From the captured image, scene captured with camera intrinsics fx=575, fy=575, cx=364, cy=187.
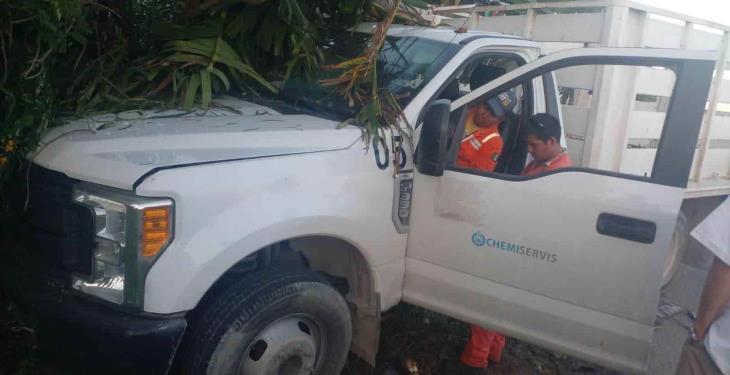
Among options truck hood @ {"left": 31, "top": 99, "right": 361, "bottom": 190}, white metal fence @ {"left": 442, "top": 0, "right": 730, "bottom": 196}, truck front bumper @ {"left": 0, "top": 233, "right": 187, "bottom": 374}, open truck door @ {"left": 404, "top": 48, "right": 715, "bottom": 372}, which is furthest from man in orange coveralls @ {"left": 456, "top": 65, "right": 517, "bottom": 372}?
truck front bumper @ {"left": 0, "top": 233, "right": 187, "bottom": 374}

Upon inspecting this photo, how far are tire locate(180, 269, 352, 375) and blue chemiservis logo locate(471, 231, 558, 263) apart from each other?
30.1 inches

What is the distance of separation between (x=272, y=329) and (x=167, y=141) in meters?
0.95

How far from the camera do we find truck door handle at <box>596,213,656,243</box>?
8.64 ft

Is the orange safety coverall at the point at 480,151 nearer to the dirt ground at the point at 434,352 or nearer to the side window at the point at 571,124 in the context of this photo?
the side window at the point at 571,124

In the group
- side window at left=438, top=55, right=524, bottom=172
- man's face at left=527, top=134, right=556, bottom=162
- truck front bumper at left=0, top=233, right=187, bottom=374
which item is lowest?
truck front bumper at left=0, top=233, right=187, bottom=374

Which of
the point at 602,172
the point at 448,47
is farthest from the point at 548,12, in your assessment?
the point at 602,172

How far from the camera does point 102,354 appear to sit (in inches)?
87.4

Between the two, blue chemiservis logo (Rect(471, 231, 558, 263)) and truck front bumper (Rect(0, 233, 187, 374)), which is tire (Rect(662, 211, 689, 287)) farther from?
truck front bumper (Rect(0, 233, 187, 374))

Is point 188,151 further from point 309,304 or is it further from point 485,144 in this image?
point 485,144

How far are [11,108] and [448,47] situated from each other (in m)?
2.27

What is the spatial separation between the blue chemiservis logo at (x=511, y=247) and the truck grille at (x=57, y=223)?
180 cm

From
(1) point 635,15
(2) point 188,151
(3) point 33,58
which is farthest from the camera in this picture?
(1) point 635,15

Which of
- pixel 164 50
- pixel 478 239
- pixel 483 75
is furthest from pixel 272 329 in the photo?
pixel 483 75

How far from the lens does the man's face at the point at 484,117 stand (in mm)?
3625
